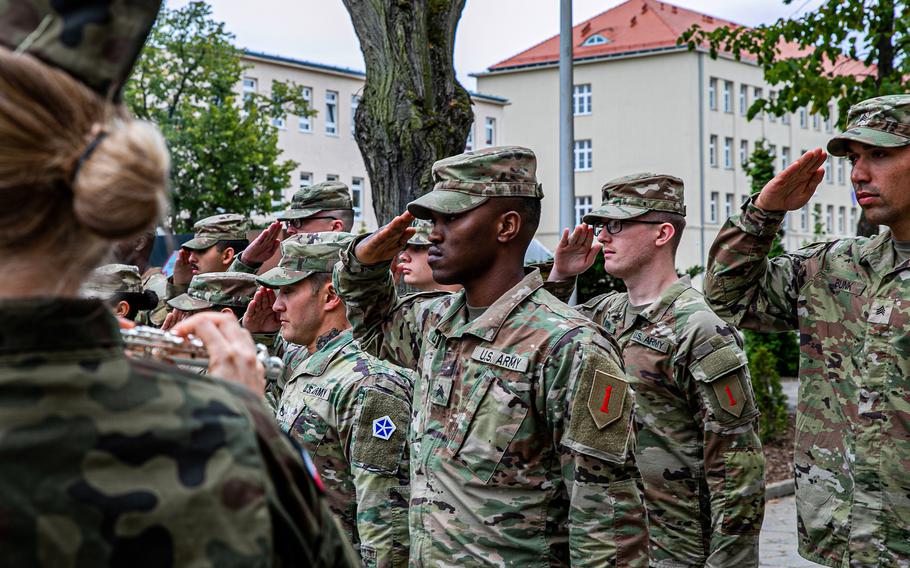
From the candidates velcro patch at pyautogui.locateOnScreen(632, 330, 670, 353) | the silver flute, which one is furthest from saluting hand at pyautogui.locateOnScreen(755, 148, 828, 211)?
the silver flute

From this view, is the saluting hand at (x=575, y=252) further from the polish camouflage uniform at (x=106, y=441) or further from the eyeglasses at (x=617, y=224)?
the polish camouflage uniform at (x=106, y=441)

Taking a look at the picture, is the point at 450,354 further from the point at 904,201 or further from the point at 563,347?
the point at 904,201

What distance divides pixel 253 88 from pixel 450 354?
5312 centimetres

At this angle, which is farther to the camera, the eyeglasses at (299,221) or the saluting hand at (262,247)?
the eyeglasses at (299,221)

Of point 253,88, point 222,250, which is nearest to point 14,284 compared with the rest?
point 222,250

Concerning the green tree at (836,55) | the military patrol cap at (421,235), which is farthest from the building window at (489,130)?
the military patrol cap at (421,235)

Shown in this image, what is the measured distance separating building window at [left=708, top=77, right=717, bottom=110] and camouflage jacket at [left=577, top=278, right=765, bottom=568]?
198ft

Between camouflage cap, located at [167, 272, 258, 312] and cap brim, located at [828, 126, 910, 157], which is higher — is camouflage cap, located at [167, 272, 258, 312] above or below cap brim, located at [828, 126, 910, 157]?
below

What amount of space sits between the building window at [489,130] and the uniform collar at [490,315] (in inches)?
2433

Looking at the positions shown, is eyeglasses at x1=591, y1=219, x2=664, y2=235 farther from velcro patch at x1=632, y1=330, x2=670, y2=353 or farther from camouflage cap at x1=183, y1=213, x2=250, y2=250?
camouflage cap at x1=183, y1=213, x2=250, y2=250

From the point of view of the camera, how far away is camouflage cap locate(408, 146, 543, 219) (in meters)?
4.28

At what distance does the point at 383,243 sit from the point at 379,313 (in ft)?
1.32

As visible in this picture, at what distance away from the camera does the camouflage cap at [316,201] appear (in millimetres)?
7934

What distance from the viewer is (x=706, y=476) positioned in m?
5.36
